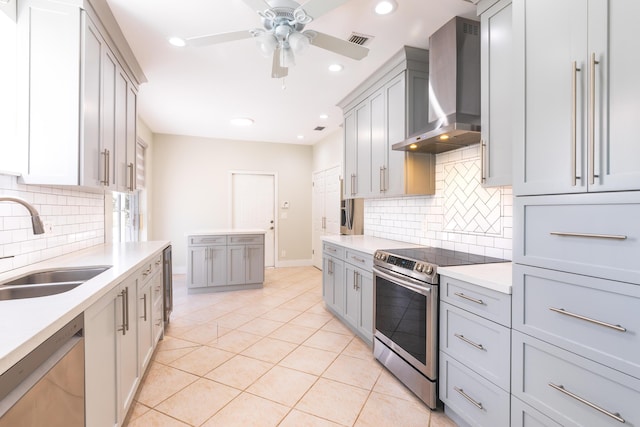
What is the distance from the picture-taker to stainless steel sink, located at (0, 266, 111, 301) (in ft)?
4.88

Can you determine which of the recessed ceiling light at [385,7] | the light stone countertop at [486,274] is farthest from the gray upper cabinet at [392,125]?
the light stone countertop at [486,274]

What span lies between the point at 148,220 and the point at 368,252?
173 inches

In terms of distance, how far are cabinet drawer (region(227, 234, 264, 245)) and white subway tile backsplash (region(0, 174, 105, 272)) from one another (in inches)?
68.9

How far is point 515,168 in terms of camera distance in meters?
1.49

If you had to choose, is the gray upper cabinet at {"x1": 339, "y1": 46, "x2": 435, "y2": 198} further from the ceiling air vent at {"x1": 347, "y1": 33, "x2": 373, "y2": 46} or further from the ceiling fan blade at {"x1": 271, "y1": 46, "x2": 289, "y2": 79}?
the ceiling fan blade at {"x1": 271, "y1": 46, "x2": 289, "y2": 79}

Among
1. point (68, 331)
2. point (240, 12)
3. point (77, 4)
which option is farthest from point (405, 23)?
point (68, 331)

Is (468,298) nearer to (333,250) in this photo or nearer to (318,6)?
(318,6)

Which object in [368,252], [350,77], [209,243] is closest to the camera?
[368,252]

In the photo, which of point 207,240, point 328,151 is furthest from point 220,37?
point 328,151

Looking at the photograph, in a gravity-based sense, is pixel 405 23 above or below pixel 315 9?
above

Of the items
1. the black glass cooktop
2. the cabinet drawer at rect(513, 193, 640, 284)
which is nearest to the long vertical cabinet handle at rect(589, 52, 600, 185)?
the cabinet drawer at rect(513, 193, 640, 284)

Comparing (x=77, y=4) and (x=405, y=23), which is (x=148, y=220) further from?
(x=405, y=23)

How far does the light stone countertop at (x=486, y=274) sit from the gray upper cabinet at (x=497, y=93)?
20.4 inches

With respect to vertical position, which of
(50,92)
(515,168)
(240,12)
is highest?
(240,12)
